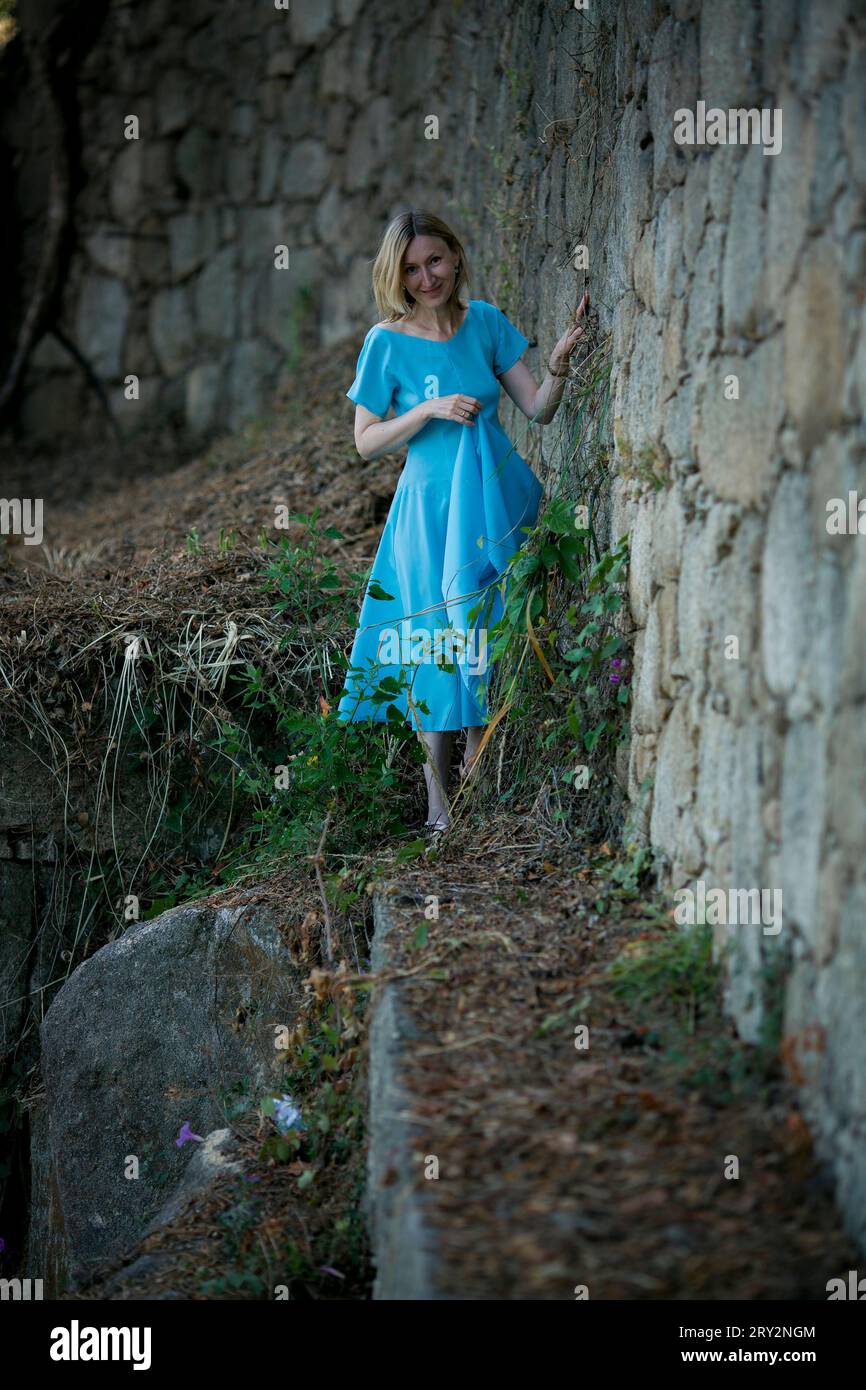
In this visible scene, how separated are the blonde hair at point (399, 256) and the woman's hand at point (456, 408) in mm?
287

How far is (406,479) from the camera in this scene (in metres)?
3.49

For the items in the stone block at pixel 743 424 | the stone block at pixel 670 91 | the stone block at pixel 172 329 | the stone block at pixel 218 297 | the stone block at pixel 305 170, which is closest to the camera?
the stone block at pixel 743 424

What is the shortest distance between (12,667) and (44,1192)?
60.2 inches

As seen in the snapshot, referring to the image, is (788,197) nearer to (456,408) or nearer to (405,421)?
(456,408)

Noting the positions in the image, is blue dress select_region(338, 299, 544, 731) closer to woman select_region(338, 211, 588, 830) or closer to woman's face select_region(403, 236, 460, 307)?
woman select_region(338, 211, 588, 830)

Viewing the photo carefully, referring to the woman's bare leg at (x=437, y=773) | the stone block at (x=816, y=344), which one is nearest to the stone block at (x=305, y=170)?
the woman's bare leg at (x=437, y=773)

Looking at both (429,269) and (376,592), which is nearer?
(429,269)

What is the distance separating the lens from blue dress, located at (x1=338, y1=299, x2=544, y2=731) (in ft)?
11.1

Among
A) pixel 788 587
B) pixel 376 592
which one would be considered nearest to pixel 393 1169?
pixel 788 587

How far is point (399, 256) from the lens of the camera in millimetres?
3301

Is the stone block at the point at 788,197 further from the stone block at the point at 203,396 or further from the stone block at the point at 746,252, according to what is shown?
the stone block at the point at 203,396

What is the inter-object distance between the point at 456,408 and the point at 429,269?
1.15ft

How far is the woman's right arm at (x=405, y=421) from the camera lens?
3289mm
